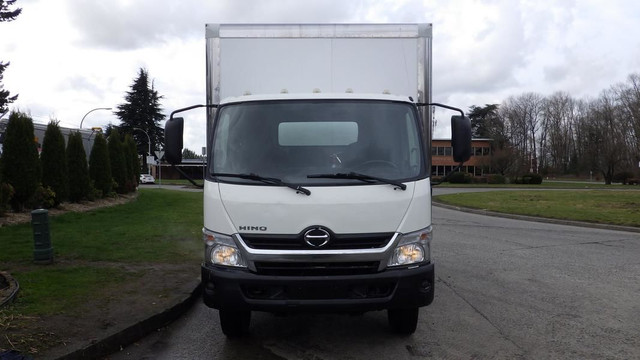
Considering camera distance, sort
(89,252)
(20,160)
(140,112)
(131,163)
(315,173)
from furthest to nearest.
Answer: (140,112) → (131,163) → (20,160) → (89,252) → (315,173)

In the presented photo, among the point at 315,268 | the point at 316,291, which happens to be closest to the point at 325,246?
the point at 315,268

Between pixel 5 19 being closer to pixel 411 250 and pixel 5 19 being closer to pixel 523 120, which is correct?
pixel 411 250

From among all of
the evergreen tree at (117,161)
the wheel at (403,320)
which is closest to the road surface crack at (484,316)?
the wheel at (403,320)

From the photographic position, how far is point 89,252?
8.41 m

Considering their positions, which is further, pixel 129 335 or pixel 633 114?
pixel 633 114

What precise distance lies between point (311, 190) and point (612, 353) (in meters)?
3.00

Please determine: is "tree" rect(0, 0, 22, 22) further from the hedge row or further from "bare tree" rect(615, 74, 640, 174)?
"bare tree" rect(615, 74, 640, 174)

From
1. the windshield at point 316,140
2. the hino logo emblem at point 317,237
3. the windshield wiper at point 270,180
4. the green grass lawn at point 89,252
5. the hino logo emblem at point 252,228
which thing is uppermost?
the windshield at point 316,140

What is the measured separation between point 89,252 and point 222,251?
518cm

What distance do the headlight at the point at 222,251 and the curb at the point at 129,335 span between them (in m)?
1.17

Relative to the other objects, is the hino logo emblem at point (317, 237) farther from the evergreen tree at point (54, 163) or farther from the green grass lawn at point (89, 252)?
the evergreen tree at point (54, 163)

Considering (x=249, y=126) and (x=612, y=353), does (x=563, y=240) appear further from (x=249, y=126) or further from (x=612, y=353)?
(x=249, y=126)

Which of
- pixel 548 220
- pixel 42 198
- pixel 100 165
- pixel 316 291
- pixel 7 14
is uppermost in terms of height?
pixel 7 14

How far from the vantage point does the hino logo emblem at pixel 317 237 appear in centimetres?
402
